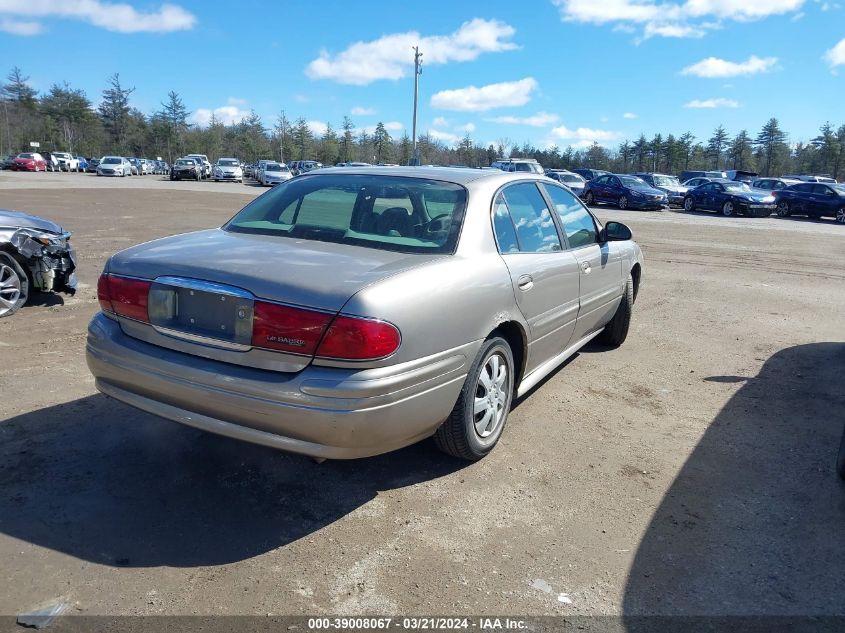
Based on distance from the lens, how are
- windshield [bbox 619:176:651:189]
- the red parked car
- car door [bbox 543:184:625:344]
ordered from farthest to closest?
the red parked car, windshield [bbox 619:176:651:189], car door [bbox 543:184:625:344]

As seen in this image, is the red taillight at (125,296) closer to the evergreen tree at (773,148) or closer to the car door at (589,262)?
the car door at (589,262)

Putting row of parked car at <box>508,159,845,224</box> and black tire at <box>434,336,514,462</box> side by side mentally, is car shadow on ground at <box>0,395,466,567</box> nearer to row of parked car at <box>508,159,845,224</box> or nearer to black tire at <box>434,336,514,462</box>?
black tire at <box>434,336,514,462</box>

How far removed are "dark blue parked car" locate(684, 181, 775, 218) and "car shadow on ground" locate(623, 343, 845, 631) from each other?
24.5 meters

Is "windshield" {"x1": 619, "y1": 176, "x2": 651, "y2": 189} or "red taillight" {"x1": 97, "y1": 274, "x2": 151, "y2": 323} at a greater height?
"windshield" {"x1": 619, "y1": 176, "x2": 651, "y2": 189}

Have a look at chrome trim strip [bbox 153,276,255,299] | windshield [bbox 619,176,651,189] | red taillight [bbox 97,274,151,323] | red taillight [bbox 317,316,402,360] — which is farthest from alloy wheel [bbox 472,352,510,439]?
windshield [bbox 619,176,651,189]

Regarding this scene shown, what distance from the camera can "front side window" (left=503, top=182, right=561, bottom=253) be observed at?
4117 mm

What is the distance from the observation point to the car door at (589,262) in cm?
479

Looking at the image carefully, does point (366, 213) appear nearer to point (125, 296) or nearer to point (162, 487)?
point (125, 296)

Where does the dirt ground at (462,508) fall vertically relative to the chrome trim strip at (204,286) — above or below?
below

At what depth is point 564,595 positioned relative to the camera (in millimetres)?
2643

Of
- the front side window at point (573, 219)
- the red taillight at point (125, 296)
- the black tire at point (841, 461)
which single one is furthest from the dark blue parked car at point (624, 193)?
the red taillight at point (125, 296)

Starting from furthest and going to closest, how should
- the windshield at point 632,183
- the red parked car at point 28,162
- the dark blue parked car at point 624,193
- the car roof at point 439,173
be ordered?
1. the red parked car at point 28,162
2. the windshield at point 632,183
3. the dark blue parked car at point 624,193
4. the car roof at point 439,173

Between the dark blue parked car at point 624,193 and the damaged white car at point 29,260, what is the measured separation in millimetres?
25475

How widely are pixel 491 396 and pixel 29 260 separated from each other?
209 inches
